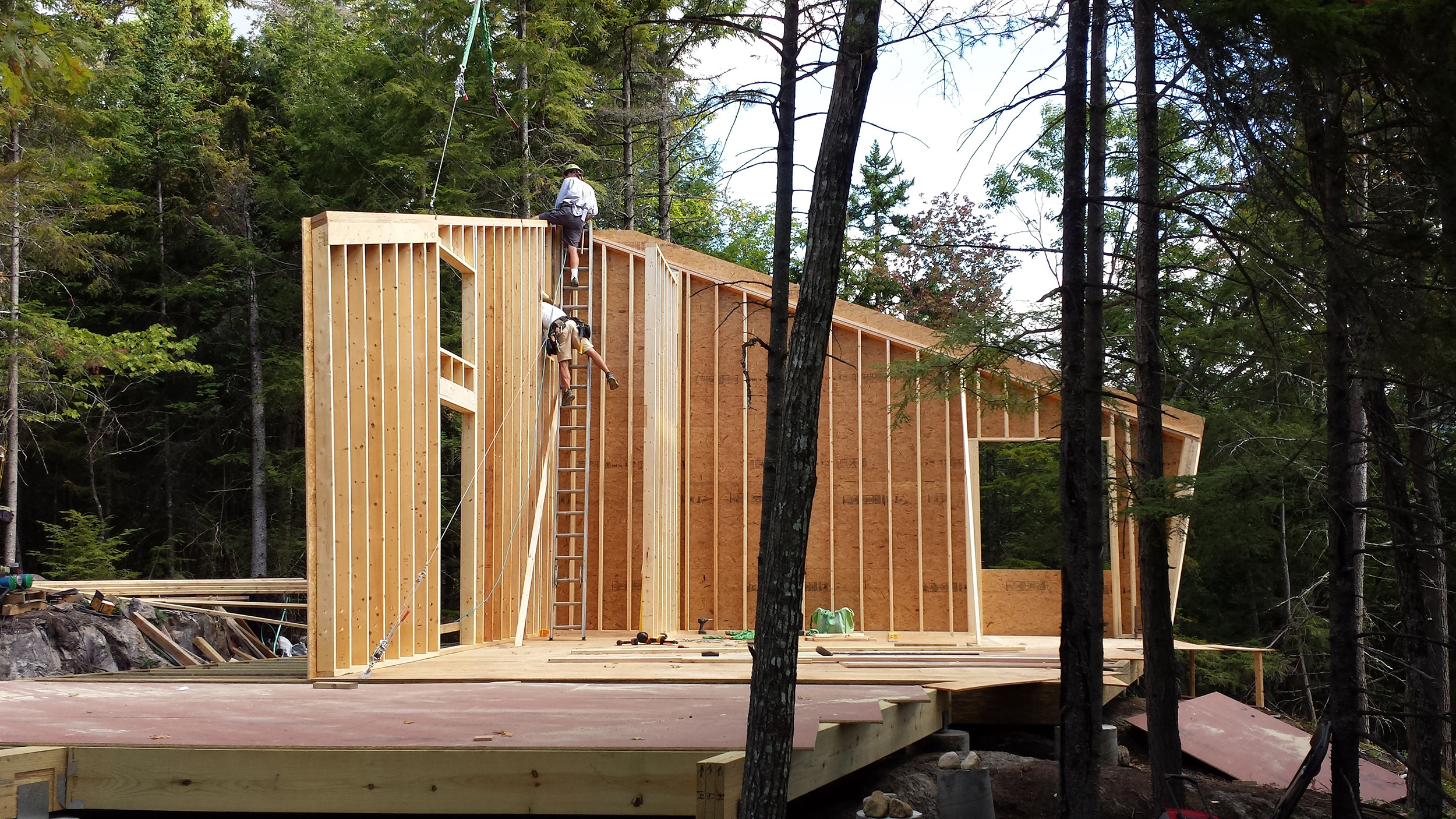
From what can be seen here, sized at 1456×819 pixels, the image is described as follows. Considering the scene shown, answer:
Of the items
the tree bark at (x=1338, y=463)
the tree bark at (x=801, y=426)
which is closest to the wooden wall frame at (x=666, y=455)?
the tree bark at (x=1338, y=463)

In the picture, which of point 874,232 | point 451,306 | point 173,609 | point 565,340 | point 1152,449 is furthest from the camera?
point 874,232

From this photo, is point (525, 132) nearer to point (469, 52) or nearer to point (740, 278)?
point (469, 52)

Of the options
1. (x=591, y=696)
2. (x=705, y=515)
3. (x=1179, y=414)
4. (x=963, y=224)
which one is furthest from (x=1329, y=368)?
(x=963, y=224)

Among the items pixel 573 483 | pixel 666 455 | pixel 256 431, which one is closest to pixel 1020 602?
pixel 666 455

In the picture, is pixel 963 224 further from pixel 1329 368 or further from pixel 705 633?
pixel 1329 368

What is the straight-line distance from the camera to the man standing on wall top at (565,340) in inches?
412

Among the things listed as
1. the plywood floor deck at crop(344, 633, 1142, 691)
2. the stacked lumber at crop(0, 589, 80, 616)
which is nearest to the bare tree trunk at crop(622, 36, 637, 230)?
the plywood floor deck at crop(344, 633, 1142, 691)

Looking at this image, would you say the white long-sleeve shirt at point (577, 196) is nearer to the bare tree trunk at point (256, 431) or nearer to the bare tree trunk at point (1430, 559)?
the bare tree trunk at point (1430, 559)

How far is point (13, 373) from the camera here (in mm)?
13688

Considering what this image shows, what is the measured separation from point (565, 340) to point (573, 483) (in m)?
1.66

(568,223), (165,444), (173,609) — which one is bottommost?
(173,609)

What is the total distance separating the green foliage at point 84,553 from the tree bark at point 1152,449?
14812 millimetres

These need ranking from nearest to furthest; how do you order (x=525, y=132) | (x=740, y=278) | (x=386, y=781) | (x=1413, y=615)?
(x=386, y=781)
(x=1413, y=615)
(x=740, y=278)
(x=525, y=132)

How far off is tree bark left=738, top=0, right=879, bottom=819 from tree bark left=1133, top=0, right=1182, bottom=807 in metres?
2.59
